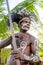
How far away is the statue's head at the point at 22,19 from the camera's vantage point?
5.97 feet

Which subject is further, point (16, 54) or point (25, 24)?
point (25, 24)

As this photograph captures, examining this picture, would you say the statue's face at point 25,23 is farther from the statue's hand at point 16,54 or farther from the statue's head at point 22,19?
the statue's hand at point 16,54

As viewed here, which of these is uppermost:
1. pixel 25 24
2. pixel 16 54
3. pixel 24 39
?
pixel 25 24

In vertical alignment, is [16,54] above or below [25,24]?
below

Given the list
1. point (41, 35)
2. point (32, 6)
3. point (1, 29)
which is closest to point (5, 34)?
point (1, 29)

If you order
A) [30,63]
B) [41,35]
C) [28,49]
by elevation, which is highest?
[41,35]

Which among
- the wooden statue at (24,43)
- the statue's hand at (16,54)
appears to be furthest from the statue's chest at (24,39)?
the statue's hand at (16,54)

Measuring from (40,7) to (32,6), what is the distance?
0.45 feet

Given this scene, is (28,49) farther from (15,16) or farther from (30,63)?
(15,16)

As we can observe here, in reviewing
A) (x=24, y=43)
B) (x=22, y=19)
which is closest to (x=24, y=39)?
(x=24, y=43)

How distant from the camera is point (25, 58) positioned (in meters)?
1.66

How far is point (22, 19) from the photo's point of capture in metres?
1.83

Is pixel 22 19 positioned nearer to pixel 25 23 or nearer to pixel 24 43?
pixel 25 23

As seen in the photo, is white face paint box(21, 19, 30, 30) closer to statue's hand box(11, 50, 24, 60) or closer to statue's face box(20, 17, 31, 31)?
statue's face box(20, 17, 31, 31)
